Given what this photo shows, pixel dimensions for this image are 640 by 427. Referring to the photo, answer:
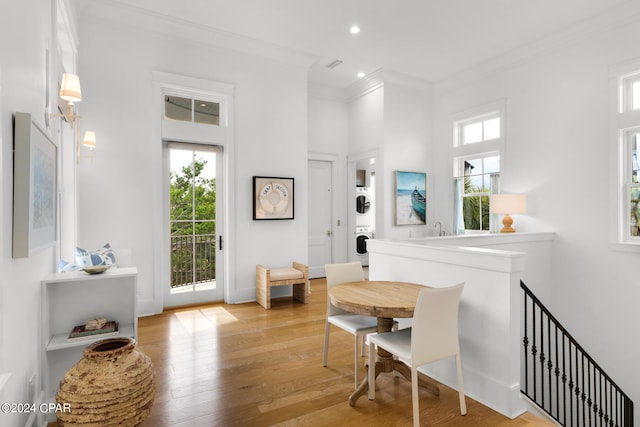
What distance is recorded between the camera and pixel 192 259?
4688mm

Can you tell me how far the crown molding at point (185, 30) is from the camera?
3.95m

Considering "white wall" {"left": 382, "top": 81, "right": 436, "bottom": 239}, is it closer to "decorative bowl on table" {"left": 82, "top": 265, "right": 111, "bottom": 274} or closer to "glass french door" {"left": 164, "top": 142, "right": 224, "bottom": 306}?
"glass french door" {"left": 164, "top": 142, "right": 224, "bottom": 306}

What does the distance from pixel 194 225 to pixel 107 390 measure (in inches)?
123

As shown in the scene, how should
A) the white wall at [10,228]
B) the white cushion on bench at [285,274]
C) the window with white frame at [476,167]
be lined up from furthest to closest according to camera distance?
1. the window with white frame at [476,167]
2. the white cushion on bench at [285,274]
3. the white wall at [10,228]

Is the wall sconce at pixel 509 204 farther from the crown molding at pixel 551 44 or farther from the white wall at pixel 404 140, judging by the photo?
the crown molding at pixel 551 44

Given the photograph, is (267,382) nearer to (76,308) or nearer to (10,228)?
(76,308)

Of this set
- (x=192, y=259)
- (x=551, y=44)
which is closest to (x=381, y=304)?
(x=192, y=259)

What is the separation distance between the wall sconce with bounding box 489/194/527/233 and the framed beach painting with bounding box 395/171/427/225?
146cm

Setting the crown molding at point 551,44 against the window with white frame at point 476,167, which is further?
the window with white frame at point 476,167

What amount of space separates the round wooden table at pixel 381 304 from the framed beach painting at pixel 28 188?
1.78 metres

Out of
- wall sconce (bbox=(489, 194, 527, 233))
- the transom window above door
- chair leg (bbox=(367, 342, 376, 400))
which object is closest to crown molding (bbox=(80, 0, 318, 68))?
the transom window above door

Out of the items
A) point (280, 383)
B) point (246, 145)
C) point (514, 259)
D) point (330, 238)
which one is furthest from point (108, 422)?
point (330, 238)

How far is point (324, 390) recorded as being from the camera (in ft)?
8.21

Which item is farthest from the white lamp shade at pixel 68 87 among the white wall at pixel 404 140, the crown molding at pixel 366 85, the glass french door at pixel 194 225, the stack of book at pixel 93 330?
the crown molding at pixel 366 85
